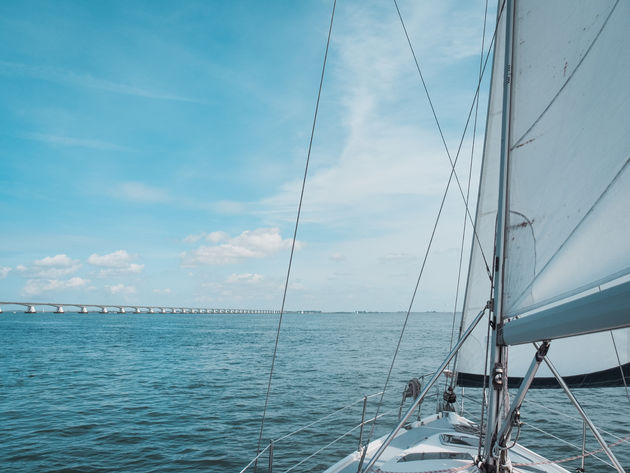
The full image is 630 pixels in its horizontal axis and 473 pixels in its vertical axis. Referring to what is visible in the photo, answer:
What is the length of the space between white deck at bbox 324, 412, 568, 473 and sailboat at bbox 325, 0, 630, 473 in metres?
0.03

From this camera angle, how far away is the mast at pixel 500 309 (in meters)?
3.90

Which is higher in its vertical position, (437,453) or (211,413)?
(437,453)

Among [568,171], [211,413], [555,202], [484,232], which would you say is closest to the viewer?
[568,171]

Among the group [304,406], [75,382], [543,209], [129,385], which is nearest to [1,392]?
[75,382]

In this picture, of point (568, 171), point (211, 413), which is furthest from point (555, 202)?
point (211, 413)

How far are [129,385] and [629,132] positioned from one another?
26755 millimetres

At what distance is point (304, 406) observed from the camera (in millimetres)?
18234

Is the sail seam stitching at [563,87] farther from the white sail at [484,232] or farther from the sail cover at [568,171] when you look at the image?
the white sail at [484,232]

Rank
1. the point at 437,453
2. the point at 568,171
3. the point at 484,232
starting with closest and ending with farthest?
the point at 568,171
the point at 437,453
the point at 484,232

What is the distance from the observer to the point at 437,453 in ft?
17.9

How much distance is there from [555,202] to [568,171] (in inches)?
11.4

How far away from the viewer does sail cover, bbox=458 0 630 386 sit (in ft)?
9.23

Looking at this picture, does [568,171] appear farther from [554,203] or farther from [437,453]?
[437,453]

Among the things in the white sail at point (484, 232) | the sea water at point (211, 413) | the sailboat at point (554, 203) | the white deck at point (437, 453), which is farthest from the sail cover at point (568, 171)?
the sea water at point (211, 413)
